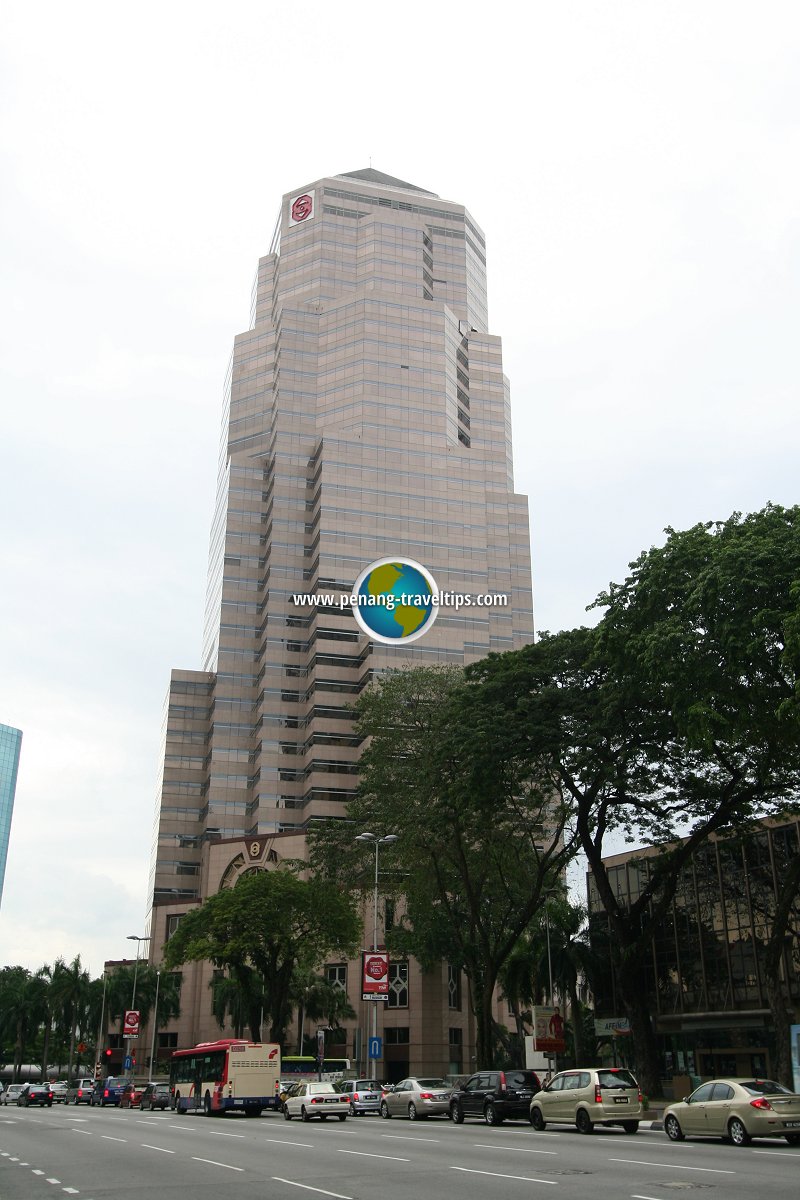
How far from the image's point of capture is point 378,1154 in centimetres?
2109

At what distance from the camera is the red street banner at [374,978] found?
136 ft

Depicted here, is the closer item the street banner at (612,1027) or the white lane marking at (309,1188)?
the white lane marking at (309,1188)

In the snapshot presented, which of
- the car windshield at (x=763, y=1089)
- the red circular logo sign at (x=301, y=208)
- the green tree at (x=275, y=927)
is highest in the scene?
the red circular logo sign at (x=301, y=208)

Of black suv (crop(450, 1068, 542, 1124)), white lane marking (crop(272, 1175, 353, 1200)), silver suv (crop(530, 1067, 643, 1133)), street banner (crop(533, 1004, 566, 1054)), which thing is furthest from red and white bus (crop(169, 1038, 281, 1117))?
white lane marking (crop(272, 1175, 353, 1200))

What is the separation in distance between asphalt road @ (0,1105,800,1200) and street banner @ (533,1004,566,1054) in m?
16.6

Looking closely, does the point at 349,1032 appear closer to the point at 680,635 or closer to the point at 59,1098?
the point at 59,1098

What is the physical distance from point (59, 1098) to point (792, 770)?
196 feet

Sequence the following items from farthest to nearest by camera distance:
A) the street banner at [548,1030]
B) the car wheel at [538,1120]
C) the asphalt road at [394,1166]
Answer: the street banner at [548,1030] → the car wheel at [538,1120] → the asphalt road at [394,1166]

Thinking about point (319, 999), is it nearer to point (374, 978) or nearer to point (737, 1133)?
point (374, 978)

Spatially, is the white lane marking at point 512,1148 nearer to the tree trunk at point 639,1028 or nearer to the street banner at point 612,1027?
the tree trunk at point 639,1028

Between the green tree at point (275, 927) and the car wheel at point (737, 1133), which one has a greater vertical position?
the green tree at point (275, 927)

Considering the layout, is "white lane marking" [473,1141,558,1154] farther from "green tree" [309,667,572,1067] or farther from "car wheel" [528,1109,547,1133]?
"green tree" [309,667,572,1067]

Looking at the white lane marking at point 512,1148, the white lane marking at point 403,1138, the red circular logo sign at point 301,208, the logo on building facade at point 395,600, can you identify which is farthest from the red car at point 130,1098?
the red circular logo sign at point 301,208

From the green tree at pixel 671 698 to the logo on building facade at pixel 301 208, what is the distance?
109119 mm
